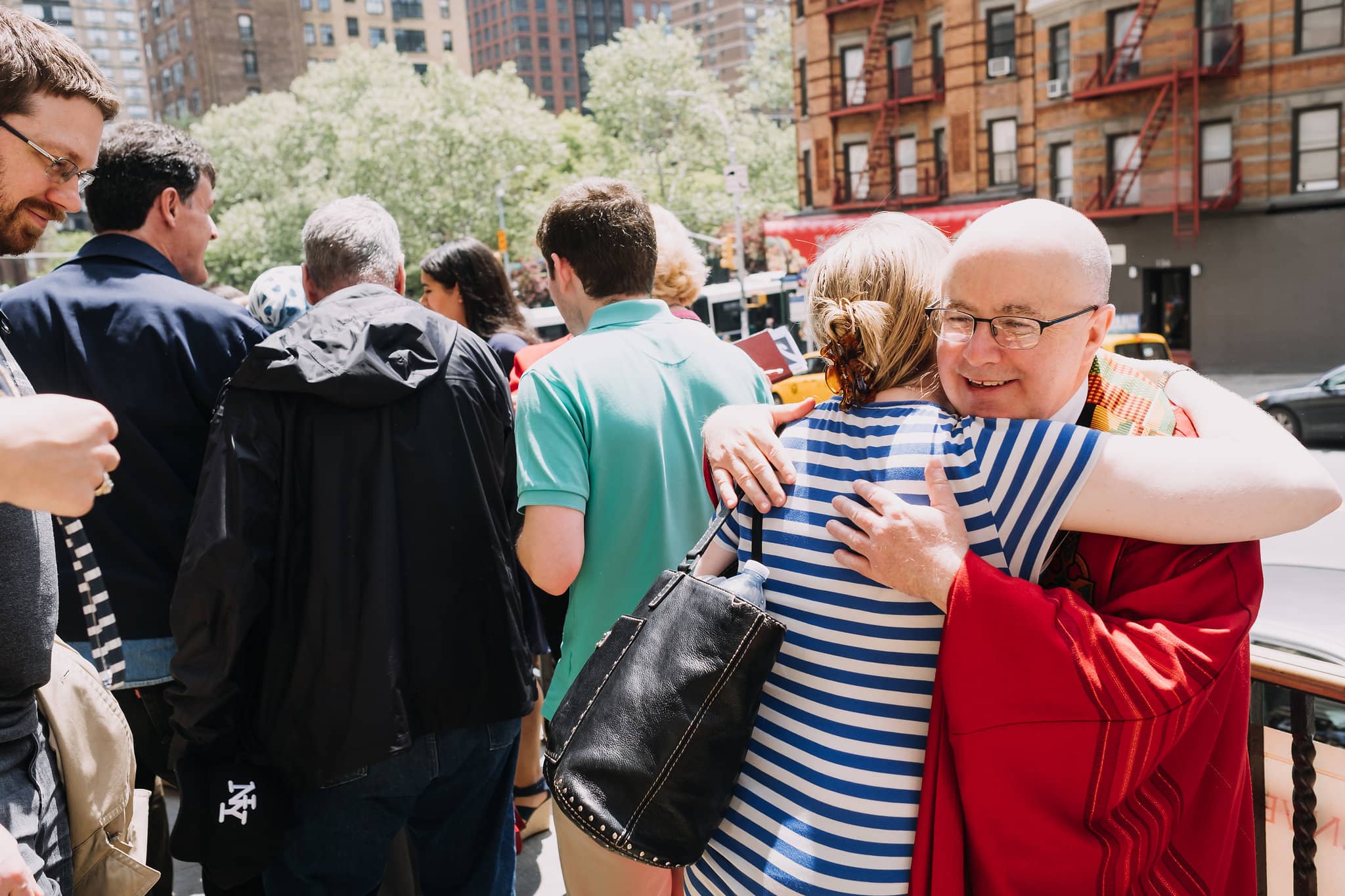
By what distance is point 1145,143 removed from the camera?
24.4 m

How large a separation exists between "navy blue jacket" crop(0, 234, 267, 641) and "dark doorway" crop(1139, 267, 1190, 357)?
86.1ft

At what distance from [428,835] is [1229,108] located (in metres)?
26.2

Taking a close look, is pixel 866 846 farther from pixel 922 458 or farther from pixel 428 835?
pixel 428 835

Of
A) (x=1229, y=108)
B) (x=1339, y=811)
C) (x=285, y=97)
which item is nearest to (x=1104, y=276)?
(x=1339, y=811)

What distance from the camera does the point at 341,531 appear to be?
2.54 metres

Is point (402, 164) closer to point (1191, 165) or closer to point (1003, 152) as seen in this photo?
point (1003, 152)

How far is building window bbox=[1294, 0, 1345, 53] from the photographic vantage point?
69.4 feet

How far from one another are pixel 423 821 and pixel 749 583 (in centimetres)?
171

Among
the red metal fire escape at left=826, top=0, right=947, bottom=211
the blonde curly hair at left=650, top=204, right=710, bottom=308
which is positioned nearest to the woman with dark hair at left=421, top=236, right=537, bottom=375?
the blonde curly hair at left=650, top=204, right=710, bottom=308

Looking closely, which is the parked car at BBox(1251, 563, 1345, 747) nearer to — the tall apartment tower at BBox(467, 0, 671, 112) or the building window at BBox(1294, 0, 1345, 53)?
the building window at BBox(1294, 0, 1345, 53)

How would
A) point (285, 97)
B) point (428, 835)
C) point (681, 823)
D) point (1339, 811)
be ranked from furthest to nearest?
point (285, 97)
point (428, 835)
point (1339, 811)
point (681, 823)

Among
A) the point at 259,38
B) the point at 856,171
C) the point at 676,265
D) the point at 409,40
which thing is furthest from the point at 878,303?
the point at 409,40

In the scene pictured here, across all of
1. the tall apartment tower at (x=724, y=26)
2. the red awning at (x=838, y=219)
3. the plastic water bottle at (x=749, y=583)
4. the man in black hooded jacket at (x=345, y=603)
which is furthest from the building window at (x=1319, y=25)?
the tall apartment tower at (x=724, y=26)

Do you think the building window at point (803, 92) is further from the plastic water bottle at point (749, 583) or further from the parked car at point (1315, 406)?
the plastic water bottle at point (749, 583)
